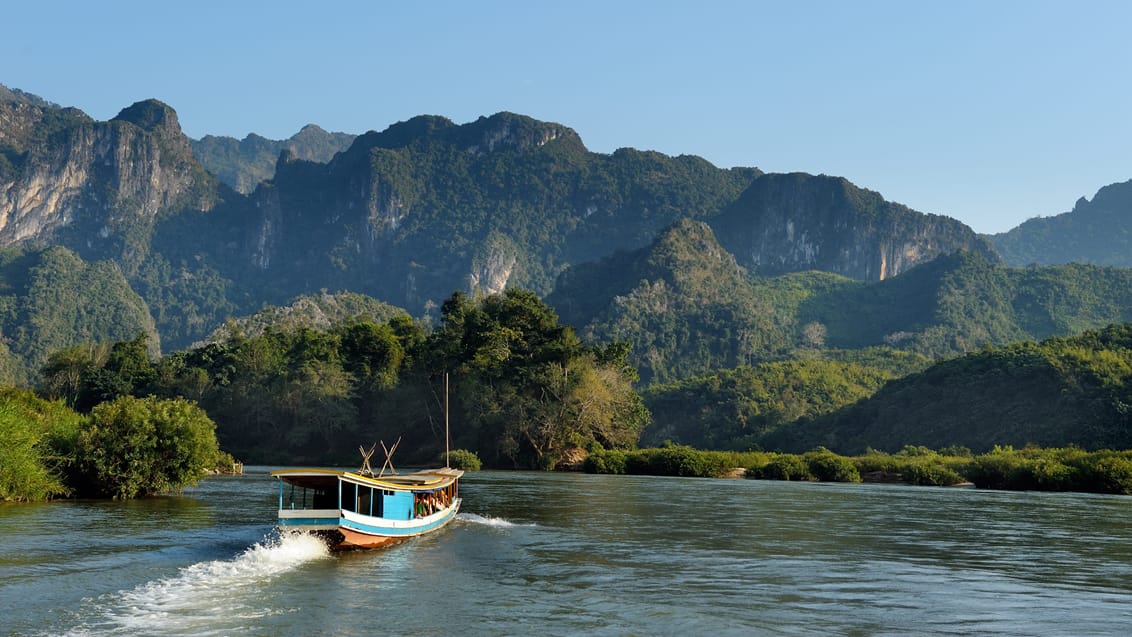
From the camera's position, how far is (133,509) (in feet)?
141

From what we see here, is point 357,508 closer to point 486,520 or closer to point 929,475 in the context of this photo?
point 486,520

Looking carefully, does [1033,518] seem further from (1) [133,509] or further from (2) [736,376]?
(2) [736,376]

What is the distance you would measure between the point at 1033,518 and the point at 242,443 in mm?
83962

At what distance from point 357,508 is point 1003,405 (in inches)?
3209

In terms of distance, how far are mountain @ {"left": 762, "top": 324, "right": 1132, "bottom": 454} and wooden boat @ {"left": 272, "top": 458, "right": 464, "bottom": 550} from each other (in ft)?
217

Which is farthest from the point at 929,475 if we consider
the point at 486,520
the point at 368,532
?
the point at 368,532

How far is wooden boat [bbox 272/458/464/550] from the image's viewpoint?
30516 millimetres

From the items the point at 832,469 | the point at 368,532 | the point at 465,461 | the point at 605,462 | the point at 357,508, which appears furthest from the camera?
the point at 605,462

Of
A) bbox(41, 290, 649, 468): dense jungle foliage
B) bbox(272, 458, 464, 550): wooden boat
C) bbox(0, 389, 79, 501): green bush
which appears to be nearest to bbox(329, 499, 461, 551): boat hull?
bbox(272, 458, 464, 550): wooden boat

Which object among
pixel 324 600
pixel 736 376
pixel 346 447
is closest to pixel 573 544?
pixel 324 600

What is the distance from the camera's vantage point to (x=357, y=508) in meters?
32.0

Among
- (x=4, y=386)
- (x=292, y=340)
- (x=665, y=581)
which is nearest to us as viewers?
(x=665, y=581)

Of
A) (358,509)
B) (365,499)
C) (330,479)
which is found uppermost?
(330,479)

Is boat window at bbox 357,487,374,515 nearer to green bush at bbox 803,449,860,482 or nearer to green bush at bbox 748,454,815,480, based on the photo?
green bush at bbox 748,454,815,480
